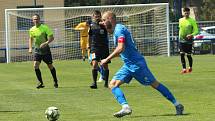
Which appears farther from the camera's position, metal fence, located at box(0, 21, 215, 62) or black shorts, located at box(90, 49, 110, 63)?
metal fence, located at box(0, 21, 215, 62)

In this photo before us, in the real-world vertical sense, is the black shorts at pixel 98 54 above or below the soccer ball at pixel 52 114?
above

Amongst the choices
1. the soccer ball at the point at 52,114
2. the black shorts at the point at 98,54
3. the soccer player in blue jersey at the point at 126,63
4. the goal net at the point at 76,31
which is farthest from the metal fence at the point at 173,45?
the soccer ball at the point at 52,114

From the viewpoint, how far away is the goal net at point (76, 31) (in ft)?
109

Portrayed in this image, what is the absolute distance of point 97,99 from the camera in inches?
544

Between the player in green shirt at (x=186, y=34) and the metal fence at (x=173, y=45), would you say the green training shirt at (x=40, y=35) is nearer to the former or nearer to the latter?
the player in green shirt at (x=186, y=34)

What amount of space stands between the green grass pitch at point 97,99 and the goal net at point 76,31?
11.3 m

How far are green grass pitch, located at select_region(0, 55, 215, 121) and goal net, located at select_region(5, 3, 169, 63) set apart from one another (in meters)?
11.3

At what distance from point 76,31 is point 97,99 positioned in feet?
62.6

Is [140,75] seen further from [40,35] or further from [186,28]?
[186,28]

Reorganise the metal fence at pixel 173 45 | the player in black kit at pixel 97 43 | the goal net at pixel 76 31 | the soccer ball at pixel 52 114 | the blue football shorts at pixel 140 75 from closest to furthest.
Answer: the soccer ball at pixel 52 114
the blue football shorts at pixel 140 75
the player in black kit at pixel 97 43
the goal net at pixel 76 31
the metal fence at pixel 173 45

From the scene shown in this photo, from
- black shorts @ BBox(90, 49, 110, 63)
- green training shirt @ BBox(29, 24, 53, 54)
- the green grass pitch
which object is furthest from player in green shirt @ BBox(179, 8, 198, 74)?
green training shirt @ BBox(29, 24, 53, 54)

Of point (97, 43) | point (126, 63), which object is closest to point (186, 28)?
point (97, 43)

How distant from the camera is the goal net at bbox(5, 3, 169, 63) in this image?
33.2m

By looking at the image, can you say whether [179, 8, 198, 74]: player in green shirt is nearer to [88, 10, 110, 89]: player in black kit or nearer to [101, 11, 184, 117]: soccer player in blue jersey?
[88, 10, 110, 89]: player in black kit
